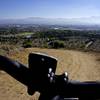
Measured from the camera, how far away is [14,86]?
33.0 feet

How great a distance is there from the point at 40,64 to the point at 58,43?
3024cm

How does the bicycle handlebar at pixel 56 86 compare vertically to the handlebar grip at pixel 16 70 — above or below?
below

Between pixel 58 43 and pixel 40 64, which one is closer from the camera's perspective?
pixel 40 64

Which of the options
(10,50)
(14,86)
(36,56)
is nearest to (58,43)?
(10,50)

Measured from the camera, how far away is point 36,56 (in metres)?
0.91

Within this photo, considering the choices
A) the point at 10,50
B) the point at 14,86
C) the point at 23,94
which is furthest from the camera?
the point at 10,50

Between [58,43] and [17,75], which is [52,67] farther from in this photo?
[58,43]

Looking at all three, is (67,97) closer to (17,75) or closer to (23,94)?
(17,75)

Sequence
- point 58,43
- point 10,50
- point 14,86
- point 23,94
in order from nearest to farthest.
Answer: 1. point 23,94
2. point 14,86
3. point 10,50
4. point 58,43

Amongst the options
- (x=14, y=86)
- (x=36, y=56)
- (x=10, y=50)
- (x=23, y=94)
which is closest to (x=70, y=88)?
(x=36, y=56)

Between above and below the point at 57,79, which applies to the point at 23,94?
below

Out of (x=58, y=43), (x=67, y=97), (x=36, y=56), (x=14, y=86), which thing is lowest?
(x=58, y=43)

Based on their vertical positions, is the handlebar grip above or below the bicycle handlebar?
above

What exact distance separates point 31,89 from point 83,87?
15 centimetres
